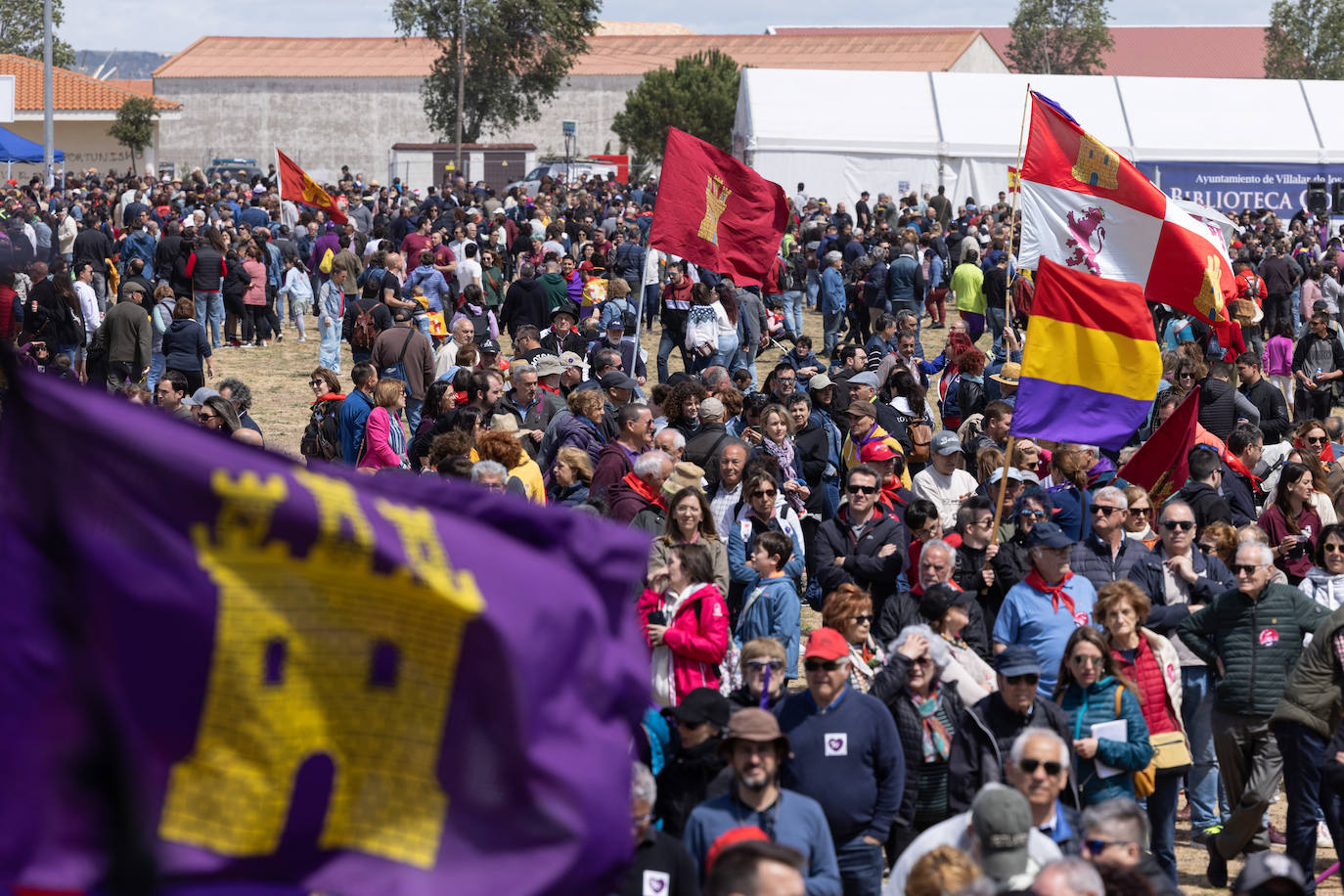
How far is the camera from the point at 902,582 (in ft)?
29.0

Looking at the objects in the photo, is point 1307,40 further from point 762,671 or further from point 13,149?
point 762,671

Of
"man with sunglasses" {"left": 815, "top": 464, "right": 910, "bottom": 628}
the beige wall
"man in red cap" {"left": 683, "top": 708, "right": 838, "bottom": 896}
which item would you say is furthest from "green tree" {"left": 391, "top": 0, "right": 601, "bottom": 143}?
"man in red cap" {"left": 683, "top": 708, "right": 838, "bottom": 896}

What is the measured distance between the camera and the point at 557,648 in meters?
3.54

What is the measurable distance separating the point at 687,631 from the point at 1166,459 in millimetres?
4221

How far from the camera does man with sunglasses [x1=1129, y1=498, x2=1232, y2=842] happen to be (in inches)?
313

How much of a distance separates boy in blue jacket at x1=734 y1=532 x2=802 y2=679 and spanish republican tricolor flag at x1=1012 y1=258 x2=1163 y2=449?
2.03 meters

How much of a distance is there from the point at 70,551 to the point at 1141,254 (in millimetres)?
7979

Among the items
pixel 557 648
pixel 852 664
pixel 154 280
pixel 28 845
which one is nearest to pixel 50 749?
pixel 28 845

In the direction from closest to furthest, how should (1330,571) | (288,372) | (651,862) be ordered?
1. (651,862)
2. (1330,571)
3. (288,372)

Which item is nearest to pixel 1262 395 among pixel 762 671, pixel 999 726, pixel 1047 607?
pixel 1047 607

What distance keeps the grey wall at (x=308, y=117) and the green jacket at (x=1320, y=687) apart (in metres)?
82.4

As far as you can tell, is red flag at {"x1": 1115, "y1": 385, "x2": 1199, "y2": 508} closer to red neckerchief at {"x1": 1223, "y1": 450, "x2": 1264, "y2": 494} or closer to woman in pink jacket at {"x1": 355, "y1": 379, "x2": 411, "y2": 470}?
red neckerchief at {"x1": 1223, "y1": 450, "x2": 1264, "y2": 494}

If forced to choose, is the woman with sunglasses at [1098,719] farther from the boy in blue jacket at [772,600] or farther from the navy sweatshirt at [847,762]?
the boy in blue jacket at [772,600]

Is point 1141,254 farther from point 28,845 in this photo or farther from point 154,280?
point 154,280
